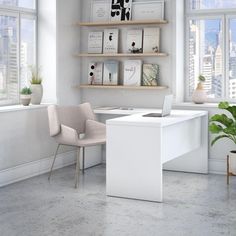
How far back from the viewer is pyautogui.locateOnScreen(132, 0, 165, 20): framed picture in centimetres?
614

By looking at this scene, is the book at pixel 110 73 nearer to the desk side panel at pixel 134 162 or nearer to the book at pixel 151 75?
the book at pixel 151 75

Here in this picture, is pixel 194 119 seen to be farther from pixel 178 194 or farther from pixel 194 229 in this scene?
pixel 194 229

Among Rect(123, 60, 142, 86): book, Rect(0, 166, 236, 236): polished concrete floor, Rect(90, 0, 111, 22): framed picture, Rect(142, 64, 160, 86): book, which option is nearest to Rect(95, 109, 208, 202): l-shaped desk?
Rect(0, 166, 236, 236): polished concrete floor

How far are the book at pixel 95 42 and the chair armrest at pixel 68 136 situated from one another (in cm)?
153

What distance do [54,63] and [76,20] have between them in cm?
78

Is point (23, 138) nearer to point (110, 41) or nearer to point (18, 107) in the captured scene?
point (18, 107)

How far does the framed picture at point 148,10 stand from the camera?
6141mm

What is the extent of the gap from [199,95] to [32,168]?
7.43 feet

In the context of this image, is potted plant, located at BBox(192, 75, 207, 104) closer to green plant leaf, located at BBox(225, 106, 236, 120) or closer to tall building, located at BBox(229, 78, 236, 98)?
tall building, located at BBox(229, 78, 236, 98)

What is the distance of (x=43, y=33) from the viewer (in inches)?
245

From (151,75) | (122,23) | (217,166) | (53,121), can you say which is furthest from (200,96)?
(53,121)

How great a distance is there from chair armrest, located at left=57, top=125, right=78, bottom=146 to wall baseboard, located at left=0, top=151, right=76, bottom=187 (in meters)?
0.57

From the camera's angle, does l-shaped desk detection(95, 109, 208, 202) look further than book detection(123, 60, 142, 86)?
No

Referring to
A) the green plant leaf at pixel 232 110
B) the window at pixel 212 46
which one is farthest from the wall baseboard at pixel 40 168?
the window at pixel 212 46
